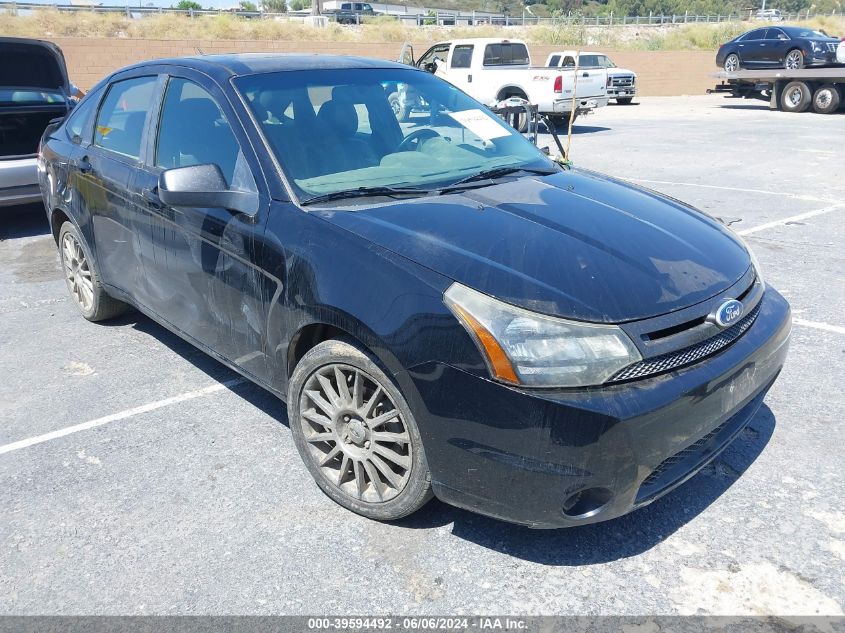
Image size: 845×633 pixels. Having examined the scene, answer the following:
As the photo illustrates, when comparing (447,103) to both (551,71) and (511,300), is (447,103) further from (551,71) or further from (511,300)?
(551,71)

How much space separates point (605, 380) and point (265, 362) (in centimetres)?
159

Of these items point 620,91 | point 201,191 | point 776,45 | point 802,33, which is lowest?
point 201,191

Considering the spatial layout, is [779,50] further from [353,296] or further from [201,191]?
[353,296]

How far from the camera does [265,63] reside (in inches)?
148

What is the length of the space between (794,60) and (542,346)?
2393 cm

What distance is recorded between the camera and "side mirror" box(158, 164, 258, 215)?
3156 mm

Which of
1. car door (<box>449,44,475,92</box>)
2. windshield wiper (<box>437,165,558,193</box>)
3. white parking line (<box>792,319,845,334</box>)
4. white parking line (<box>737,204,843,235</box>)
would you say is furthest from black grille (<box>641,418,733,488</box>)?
car door (<box>449,44,475,92</box>)

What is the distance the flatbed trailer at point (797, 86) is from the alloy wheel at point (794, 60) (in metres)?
0.89

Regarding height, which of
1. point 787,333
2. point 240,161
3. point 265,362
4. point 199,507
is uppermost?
point 240,161

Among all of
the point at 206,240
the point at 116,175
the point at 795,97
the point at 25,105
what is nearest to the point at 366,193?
the point at 206,240

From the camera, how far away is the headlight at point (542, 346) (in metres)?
2.34

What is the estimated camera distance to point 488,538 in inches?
111

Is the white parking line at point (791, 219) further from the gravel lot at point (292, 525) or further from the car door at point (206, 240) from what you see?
the car door at point (206, 240)

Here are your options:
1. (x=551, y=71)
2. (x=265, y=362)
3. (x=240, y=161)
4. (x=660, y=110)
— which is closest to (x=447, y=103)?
(x=240, y=161)
